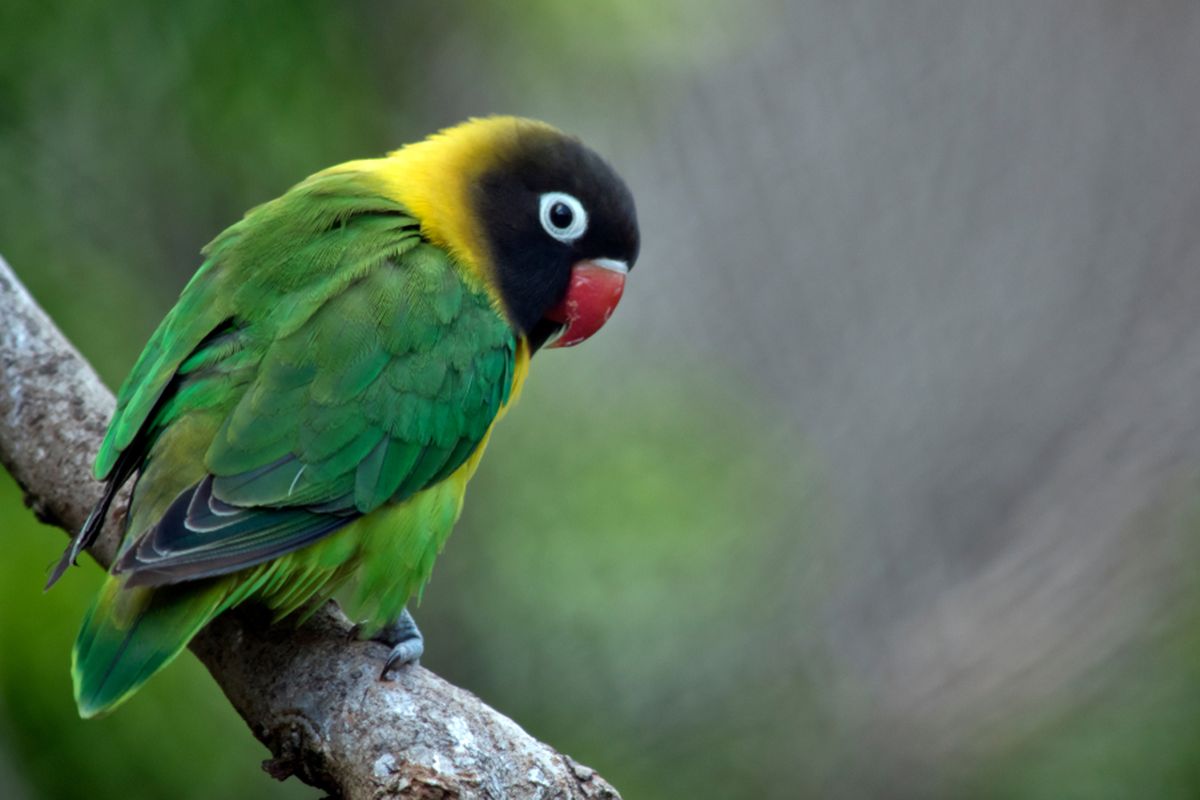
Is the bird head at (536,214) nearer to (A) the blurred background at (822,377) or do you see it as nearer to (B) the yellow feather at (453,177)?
(B) the yellow feather at (453,177)

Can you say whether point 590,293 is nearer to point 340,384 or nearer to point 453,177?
point 453,177

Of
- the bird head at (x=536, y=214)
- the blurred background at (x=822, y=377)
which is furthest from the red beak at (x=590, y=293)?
the blurred background at (x=822, y=377)

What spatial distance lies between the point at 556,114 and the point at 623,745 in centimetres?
Result: 224

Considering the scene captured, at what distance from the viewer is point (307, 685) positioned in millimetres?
2014

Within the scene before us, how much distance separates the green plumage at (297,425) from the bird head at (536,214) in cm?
12

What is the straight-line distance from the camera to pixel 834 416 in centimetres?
427

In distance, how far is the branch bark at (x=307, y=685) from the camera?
1.81 meters

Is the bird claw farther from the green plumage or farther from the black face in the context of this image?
the black face

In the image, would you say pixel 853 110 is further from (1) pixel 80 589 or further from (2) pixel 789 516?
(1) pixel 80 589

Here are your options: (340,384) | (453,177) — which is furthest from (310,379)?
(453,177)

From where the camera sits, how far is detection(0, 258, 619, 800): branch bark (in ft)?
5.95

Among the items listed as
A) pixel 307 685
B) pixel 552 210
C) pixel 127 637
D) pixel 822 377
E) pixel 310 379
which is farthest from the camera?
pixel 822 377

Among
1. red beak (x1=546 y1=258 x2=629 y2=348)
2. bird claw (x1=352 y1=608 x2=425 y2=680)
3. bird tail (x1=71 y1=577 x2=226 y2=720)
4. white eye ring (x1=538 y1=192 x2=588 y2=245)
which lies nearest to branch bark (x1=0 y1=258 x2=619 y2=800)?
bird claw (x1=352 y1=608 x2=425 y2=680)

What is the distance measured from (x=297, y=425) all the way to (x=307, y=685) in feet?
1.46
